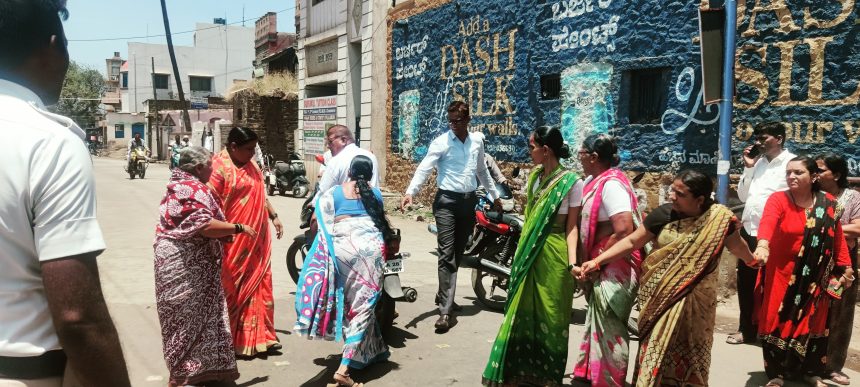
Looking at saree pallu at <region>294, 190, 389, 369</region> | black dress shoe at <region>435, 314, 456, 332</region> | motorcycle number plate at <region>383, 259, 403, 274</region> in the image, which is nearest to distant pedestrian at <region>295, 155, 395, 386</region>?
saree pallu at <region>294, 190, 389, 369</region>

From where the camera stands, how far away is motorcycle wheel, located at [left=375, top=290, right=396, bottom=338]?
4723mm

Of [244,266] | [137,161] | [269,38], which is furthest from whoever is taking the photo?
[269,38]

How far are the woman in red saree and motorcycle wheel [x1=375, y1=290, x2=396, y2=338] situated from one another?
805mm

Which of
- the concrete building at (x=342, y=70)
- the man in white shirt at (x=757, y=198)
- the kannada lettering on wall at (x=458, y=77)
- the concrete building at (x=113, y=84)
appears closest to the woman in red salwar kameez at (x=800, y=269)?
the man in white shirt at (x=757, y=198)

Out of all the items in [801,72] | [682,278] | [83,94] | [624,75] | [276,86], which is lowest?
[682,278]

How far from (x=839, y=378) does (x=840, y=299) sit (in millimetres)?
541

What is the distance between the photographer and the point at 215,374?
382 centimetres

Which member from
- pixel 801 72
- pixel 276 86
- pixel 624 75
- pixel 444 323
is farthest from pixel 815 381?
pixel 276 86

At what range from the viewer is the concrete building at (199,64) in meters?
49.3

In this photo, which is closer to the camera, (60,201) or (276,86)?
(60,201)

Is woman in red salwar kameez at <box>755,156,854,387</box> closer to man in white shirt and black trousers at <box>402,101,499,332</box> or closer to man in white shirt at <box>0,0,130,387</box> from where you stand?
man in white shirt and black trousers at <box>402,101,499,332</box>

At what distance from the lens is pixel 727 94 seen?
238 inches

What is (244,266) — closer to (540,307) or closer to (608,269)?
(540,307)

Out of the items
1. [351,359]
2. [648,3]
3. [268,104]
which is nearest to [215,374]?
[351,359]
